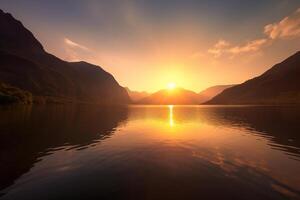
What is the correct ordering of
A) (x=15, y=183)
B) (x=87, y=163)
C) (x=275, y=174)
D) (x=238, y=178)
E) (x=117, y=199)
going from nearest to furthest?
1. (x=117, y=199)
2. (x=15, y=183)
3. (x=238, y=178)
4. (x=275, y=174)
5. (x=87, y=163)

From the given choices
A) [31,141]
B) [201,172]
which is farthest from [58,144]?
[201,172]

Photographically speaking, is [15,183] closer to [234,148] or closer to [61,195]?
[61,195]

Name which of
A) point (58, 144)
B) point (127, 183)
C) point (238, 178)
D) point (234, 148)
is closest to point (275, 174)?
point (238, 178)

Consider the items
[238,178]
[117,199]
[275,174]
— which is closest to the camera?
[117,199]

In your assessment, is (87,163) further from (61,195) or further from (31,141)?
(31,141)

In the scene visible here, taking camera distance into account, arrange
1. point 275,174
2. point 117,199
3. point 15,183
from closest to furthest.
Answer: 1. point 117,199
2. point 15,183
3. point 275,174

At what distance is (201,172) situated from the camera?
18.2 meters

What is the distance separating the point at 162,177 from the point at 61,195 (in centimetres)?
871

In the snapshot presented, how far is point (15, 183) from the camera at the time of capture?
15016 millimetres

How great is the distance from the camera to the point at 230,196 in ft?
44.0

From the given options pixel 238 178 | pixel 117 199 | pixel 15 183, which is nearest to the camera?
pixel 117 199

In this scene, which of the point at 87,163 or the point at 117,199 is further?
the point at 87,163

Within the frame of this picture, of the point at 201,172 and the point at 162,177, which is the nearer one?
the point at 162,177

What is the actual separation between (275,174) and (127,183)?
14.7 meters
